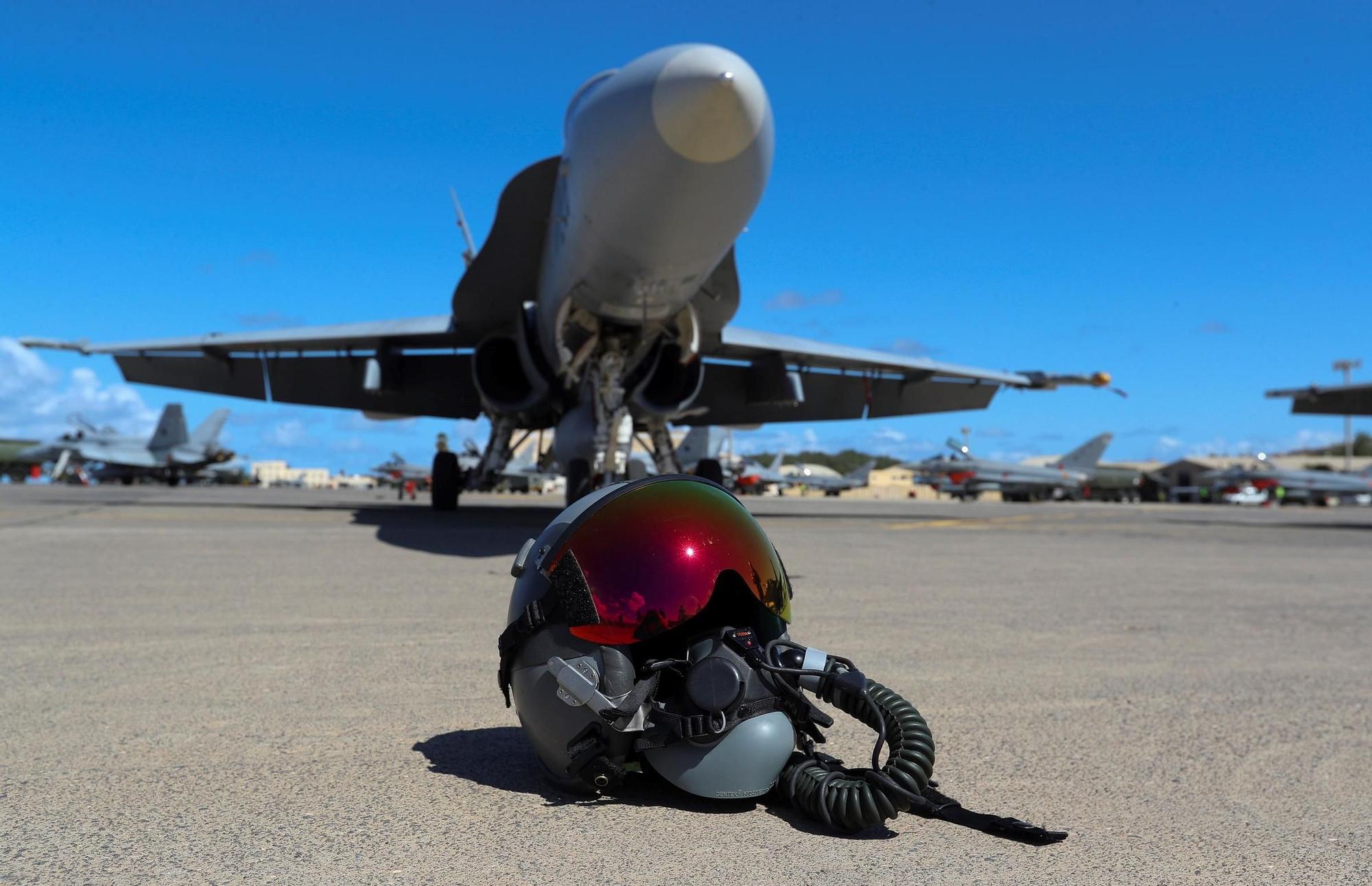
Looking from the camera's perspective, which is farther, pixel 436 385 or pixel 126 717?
pixel 436 385

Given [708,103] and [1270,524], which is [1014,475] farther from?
[708,103]

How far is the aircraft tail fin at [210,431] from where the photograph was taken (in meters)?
57.8

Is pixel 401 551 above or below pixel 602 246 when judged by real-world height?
below

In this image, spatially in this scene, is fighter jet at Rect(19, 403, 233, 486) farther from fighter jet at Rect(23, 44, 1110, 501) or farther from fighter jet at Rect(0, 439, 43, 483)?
fighter jet at Rect(23, 44, 1110, 501)

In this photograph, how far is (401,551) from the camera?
10305mm

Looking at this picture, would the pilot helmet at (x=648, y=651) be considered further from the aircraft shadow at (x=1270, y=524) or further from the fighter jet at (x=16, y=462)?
the fighter jet at (x=16, y=462)

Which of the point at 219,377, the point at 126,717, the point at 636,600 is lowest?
the point at 126,717

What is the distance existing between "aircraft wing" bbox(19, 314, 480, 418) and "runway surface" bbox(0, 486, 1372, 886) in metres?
8.77

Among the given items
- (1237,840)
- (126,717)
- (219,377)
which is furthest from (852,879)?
(219,377)

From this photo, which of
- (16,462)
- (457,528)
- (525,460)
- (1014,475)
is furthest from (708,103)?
(16,462)

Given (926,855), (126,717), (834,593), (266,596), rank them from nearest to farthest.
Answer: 1. (926,855)
2. (126,717)
3. (266,596)
4. (834,593)

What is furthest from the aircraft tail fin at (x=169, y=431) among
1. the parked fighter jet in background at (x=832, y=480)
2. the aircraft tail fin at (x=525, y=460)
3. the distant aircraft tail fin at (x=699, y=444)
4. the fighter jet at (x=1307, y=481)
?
the fighter jet at (x=1307, y=481)

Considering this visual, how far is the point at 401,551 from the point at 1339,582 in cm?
895

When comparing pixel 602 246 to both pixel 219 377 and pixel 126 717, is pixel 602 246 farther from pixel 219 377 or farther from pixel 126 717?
pixel 219 377
